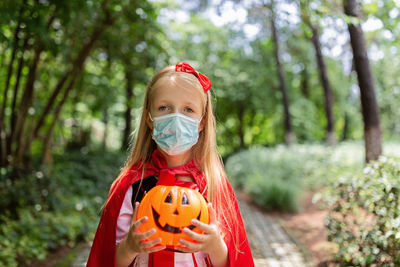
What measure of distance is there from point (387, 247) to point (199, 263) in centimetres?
293

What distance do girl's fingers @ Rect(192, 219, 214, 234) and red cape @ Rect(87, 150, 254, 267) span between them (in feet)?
0.97

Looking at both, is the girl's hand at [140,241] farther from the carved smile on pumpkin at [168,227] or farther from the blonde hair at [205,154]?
the blonde hair at [205,154]

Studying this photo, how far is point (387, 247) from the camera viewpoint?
12.0 ft

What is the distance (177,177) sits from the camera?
176cm

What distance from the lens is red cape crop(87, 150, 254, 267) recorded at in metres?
1.66

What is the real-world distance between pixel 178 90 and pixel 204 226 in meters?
0.71

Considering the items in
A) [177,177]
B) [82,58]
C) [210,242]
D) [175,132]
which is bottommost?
[210,242]

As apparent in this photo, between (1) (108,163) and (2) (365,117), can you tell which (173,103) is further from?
(1) (108,163)

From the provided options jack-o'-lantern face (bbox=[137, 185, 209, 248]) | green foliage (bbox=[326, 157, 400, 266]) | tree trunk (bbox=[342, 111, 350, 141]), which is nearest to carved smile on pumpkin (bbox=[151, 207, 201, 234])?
jack-o'-lantern face (bbox=[137, 185, 209, 248])

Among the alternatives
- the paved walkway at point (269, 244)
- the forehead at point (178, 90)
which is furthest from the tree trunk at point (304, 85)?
the forehead at point (178, 90)

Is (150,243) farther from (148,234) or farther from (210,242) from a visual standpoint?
(210,242)

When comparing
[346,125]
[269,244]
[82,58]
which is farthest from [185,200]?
[346,125]

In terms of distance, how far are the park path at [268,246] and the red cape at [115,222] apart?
3.81 metres

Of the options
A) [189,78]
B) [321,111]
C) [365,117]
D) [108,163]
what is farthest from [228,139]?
[189,78]
